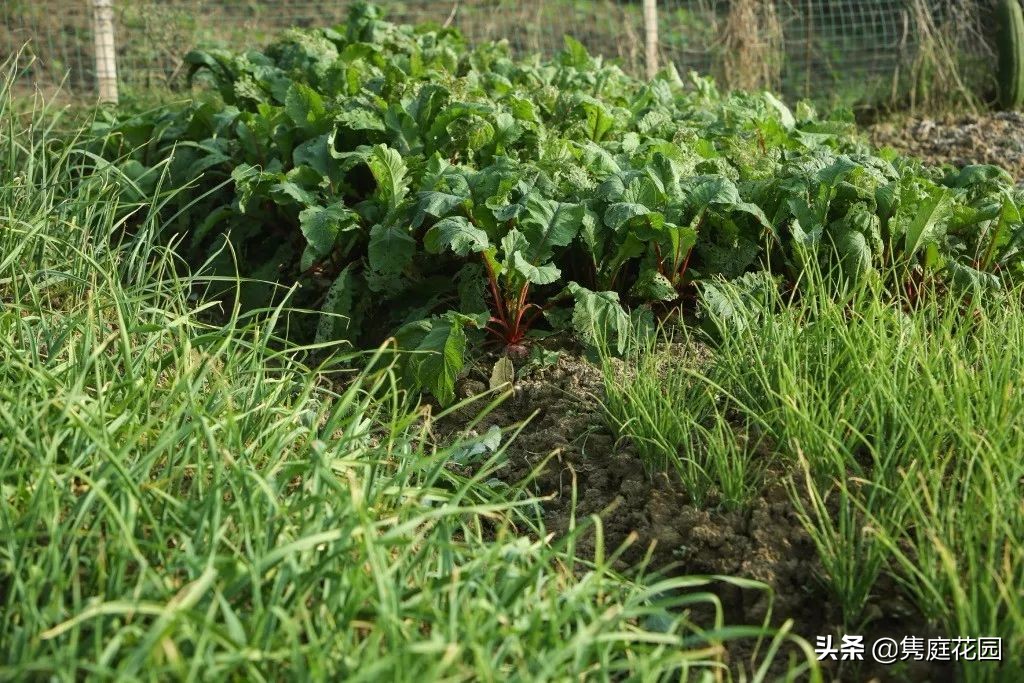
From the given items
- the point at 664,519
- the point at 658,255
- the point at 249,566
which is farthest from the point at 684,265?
the point at 249,566

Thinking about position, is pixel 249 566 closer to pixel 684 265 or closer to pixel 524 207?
pixel 524 207

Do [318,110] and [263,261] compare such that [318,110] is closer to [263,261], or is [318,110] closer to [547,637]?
[263,261]

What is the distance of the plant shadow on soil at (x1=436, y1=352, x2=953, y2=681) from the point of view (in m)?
2.31

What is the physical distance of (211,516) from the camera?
6.56 ft

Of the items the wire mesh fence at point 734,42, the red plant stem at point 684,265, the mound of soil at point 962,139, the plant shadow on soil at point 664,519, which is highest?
the wire mesh fence at point 734,42

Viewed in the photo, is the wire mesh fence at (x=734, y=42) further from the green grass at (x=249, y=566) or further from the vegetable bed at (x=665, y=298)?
the green grass at (x=249, y=566)

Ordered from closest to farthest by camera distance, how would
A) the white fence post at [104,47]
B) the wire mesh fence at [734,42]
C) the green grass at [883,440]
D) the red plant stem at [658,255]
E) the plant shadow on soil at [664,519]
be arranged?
the green grass at [883,440] → the plant shadow on soil at [664,519] → the red plant stem at [658,255] → the white fence post at [104,47] → the wire mesh fence at [734,42]

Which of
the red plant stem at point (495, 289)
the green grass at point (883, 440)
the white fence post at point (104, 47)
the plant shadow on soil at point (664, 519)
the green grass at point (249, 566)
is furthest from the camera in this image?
the white fence post at point (104, 47)

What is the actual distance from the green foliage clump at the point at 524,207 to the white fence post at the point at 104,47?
2.38 m

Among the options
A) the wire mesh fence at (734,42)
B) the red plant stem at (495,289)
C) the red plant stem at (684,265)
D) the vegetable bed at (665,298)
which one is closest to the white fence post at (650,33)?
the wire mesh fence at (734,42)

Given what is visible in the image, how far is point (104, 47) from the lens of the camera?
6.68 m

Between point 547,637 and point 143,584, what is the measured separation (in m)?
0.67

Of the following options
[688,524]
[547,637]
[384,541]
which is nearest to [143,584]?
[384,541]

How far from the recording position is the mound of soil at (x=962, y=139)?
19.5ft
